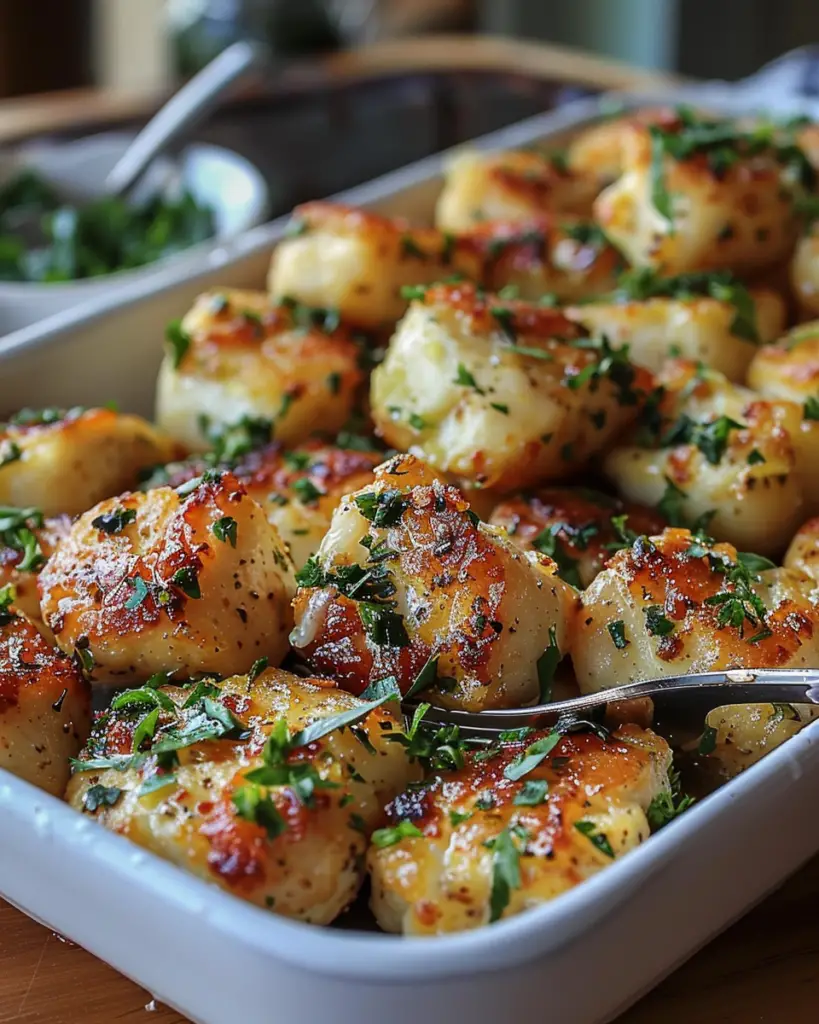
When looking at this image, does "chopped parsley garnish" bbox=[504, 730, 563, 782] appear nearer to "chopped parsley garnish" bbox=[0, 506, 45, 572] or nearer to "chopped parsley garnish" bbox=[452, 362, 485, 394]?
"chopped parsley garnish" bbox=[452, 362, 485, 394]

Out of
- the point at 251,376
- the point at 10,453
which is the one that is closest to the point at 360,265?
the point at 251,376

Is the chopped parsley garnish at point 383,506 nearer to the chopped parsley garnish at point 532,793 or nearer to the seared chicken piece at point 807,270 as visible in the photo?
the chopped parsley garnish at point 532,793

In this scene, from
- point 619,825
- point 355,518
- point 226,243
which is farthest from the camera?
point 226,243

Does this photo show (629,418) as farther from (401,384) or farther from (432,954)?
(432,954)

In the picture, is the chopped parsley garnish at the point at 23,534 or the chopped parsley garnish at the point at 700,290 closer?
the chopped parsley garnish at the point at 23,534

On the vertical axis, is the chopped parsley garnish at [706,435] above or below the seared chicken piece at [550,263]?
below

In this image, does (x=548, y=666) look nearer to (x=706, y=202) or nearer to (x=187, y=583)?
(x=187, y=583)

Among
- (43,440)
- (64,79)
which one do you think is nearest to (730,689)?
(43,440)

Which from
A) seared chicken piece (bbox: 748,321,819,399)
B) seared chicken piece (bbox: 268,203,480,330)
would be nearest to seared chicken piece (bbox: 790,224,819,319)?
seared chicken piece (bbox: 748,321,819,399)

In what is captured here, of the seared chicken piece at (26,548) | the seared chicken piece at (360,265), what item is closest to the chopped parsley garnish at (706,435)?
the seared chicken piece at (360,265)
